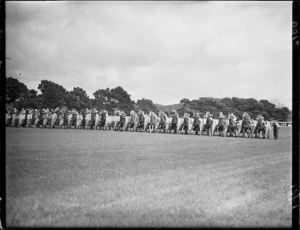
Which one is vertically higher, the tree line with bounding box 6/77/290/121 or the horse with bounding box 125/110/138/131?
the tree line with bounding box 6/77/290/121

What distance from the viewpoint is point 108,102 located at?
19.6m

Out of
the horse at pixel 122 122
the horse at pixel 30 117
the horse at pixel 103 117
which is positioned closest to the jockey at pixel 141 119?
the horse at pixel 122 122

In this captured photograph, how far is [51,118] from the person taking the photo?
22750 mm

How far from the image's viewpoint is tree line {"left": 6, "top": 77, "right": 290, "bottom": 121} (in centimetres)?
855

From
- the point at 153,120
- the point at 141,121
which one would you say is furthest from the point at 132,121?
the point at 153,120

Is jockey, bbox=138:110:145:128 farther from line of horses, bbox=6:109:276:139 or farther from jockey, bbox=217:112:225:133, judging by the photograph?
jockey, bbox=217:112:225:133

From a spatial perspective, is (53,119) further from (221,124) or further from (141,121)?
(221,124)

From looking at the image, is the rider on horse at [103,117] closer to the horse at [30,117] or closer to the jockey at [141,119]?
the jockey at [141,119]

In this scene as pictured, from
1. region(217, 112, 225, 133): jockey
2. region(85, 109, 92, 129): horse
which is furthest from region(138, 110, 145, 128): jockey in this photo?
region(217, 112, 225, 133): jockey

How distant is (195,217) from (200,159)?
4165 millimetres

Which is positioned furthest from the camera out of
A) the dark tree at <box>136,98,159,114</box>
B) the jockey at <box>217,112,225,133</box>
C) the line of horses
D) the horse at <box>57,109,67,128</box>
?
the dark tree at <box>136,98,159,114</box>

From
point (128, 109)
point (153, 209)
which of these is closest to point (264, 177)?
point (153, 209)

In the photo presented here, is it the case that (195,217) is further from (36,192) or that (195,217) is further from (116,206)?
(36,192)

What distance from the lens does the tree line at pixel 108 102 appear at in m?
8.55
